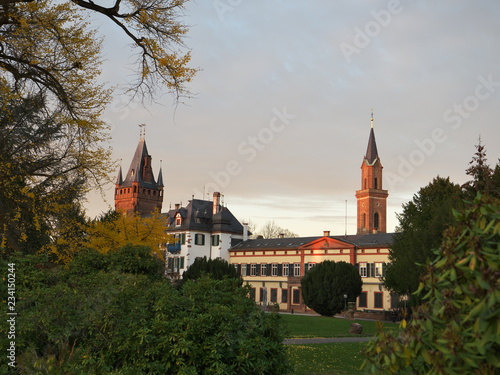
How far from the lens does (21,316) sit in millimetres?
8062

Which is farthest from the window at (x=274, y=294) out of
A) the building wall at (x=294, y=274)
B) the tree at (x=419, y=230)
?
the tree at (x=419, y=230)

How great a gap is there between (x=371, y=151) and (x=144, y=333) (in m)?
89.9

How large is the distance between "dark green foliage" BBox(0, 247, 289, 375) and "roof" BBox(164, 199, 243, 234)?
58425mm

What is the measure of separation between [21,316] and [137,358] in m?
1.97

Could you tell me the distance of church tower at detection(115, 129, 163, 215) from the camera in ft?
287

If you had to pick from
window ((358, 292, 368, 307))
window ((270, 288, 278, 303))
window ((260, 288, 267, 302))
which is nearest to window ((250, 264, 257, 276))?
window ((260, 288, 267, 302))

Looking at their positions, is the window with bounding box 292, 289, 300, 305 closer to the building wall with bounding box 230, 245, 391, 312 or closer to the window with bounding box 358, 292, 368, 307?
the building wall with bounding box 230, 245, 391, 312

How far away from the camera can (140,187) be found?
290 feet

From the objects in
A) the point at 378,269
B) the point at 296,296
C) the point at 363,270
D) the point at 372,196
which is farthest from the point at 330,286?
the point at 372,196

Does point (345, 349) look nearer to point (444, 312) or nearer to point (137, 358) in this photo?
point (137, 358)

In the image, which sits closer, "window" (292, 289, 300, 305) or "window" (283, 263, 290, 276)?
"window" (292, 289, 300, 305)

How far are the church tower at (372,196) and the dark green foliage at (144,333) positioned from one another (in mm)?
85353

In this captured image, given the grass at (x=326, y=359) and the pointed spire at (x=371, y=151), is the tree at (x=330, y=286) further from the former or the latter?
the pointed spire at (x=371, y=151)

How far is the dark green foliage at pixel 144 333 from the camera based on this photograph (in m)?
7.47
